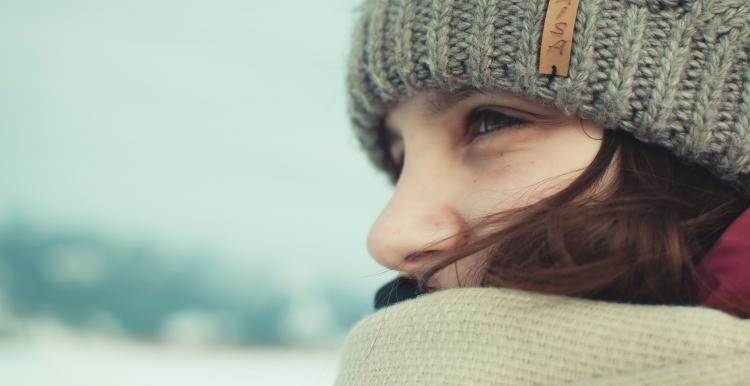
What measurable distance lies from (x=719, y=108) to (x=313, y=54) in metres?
0.89

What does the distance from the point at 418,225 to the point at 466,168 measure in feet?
0.27

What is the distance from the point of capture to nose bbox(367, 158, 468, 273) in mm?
709

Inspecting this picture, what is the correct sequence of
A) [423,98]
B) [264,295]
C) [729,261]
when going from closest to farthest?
[729,261]
[423,98]
[264,295]

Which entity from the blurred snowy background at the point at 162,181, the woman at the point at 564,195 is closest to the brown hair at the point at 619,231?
the woman at the point at 564,195

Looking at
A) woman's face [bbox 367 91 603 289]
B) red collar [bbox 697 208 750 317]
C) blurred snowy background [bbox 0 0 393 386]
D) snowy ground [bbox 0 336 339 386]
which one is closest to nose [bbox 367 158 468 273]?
woman's face [bbox 367 91 603 289]

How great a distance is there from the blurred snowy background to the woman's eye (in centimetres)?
58

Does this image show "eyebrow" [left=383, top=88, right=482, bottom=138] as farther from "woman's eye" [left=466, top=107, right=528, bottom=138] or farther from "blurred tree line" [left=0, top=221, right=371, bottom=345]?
"blurred tree line" [left=0, top=221, right=371, bottom=345]

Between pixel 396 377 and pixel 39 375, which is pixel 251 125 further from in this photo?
pixel 396 377

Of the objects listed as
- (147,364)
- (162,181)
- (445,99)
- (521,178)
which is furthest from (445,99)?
(147,364)

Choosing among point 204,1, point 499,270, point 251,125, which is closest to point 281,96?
point 251,125

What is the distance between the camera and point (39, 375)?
1.35 meters

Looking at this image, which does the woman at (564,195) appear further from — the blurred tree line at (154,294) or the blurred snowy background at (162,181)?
the blurred tree line at (154,294)

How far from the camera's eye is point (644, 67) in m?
0.65

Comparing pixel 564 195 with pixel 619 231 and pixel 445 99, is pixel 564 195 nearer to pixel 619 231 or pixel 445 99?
pixel 619 231
